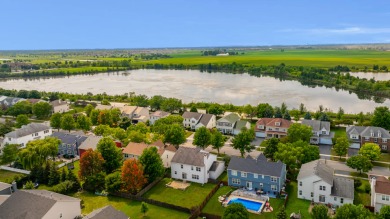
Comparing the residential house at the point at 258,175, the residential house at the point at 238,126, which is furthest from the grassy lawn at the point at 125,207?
the residential house at the point at 238,126

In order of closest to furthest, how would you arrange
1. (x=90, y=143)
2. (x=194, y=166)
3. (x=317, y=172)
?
(x=317, y=172), (x=194, y=166), (x=90, y=143)

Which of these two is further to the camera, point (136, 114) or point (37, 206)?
point (136, 114)

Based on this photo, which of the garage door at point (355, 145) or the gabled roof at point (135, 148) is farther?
the garage door at point (355, 145)

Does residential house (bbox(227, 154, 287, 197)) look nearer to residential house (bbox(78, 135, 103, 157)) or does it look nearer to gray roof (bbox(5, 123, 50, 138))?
residential house (bbox(78, 135, 103, 157))

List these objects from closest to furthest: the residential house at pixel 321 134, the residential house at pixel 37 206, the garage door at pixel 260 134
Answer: the residential house at pixel 37 206
the residential house at pixel 321 134
the garage door at pixel 260 134

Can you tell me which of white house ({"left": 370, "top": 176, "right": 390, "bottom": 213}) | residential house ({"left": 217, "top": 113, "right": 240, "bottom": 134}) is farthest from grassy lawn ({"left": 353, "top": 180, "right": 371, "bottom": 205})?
residential house ({"left": 217, "top": 113, "right": 240, "bottom": 134})

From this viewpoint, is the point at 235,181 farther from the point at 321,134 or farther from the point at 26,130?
the point at 26,130

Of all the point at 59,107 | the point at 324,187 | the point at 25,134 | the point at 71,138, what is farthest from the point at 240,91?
the point at 324,187

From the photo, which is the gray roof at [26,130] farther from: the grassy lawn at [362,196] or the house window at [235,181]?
the grassy lawn at [362,196]
